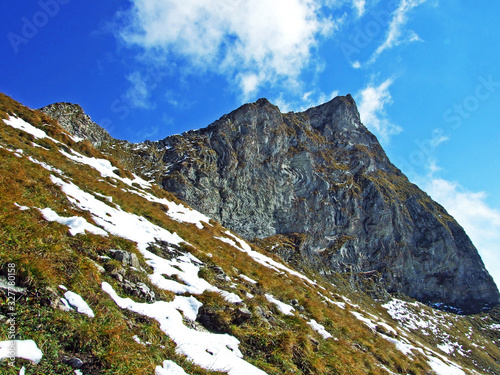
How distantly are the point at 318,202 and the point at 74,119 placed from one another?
93409mm

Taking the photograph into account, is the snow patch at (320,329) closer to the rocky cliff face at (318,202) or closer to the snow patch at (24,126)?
the snow patch at (24,126)

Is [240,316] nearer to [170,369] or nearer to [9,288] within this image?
[170,369]

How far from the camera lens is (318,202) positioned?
118938 millimetres

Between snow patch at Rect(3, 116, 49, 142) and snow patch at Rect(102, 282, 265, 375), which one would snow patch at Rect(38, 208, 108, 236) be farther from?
snow patch at Rect(3, 116, 49, 142)

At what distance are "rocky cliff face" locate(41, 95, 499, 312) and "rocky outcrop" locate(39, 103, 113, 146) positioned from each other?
1565 centimetres

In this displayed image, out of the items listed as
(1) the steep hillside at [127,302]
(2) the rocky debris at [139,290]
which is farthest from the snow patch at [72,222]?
(2) the rocky debris at [139,290]

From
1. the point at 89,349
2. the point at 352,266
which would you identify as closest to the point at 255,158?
the point at 352,266

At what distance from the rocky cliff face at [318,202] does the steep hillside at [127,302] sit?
7352cm

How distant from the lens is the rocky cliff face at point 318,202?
98.8 metres

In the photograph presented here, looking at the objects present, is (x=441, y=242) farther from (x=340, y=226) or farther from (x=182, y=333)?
(x=182, y=333)

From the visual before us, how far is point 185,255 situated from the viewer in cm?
1399

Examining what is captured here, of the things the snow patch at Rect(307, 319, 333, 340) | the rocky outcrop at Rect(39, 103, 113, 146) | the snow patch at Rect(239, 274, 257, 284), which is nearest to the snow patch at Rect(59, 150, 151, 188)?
the snow patch at Rect(239, 274, 257, 284)

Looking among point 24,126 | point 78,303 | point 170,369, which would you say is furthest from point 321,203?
point 78,303

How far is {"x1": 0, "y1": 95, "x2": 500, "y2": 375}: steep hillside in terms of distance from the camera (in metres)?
5.08
